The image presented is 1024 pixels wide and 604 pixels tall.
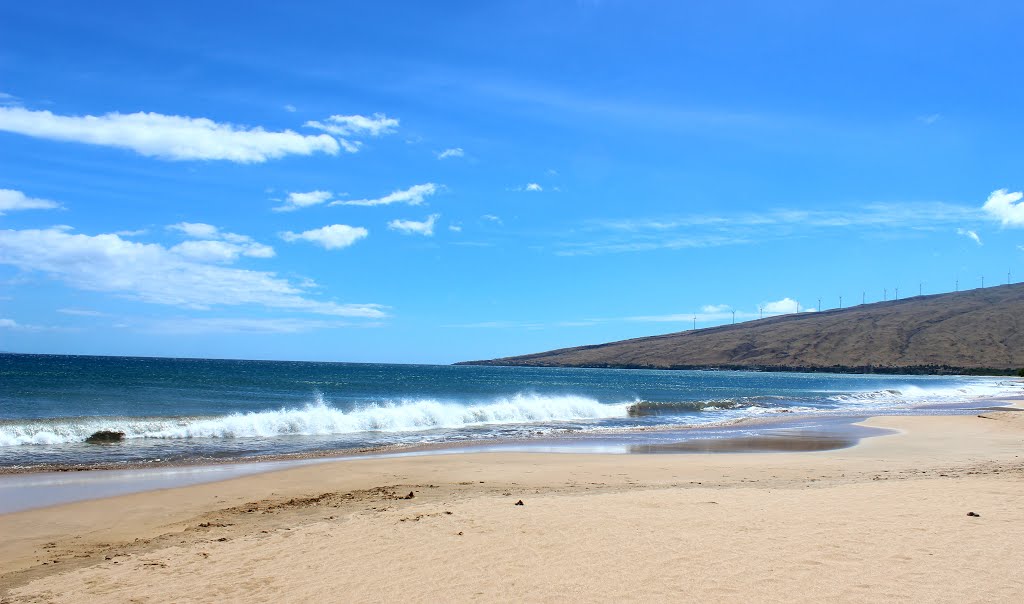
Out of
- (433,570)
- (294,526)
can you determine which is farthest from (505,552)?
(294,526)

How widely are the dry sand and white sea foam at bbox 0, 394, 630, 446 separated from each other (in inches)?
507

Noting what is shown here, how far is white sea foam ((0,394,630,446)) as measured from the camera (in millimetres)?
23281

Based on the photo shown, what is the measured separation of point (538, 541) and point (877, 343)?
164 meters

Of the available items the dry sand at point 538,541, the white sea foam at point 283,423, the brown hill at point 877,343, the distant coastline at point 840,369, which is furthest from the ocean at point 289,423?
the brown hill at point 877,343

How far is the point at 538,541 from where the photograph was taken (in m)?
8.02

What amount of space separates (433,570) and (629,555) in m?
2.06

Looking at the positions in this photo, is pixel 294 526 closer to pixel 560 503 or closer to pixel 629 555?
pixel 560 503

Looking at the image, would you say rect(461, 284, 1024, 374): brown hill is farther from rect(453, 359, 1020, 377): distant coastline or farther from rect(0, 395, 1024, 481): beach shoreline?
rect(0, 395, 1024, 481): beach shoreline

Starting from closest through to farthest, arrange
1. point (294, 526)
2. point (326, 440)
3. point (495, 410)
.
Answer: point (294, 526) → point (326, 440) → point (495, 410)

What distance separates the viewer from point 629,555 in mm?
7367

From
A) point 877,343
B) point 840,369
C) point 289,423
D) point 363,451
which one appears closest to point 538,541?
point 363,451

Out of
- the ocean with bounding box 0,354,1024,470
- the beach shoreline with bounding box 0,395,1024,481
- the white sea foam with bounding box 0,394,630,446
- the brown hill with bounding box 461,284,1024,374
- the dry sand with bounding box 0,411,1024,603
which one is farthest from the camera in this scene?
the brown hill with bounding box 461,284,1024,374

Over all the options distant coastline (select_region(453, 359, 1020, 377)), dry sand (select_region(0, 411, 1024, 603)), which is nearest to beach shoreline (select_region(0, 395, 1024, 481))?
dry sand (select_region(0, 411, 1024, 603))

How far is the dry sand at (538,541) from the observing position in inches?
256
